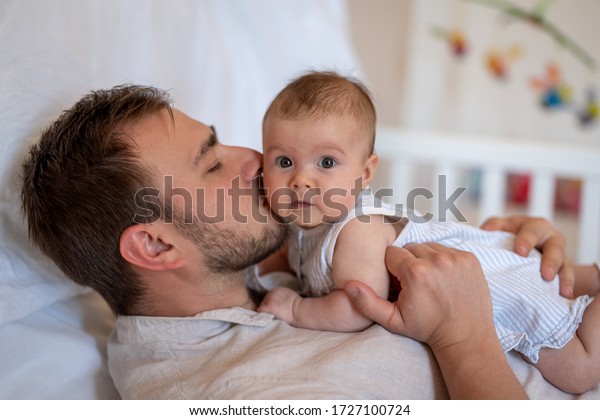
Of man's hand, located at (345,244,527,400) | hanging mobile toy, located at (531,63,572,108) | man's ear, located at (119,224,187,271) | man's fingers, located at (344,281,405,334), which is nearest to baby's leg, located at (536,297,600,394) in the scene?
man's hand, located at (345,244,527,400)

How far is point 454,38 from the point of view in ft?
8.48

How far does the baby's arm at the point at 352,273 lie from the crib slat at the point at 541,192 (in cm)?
107

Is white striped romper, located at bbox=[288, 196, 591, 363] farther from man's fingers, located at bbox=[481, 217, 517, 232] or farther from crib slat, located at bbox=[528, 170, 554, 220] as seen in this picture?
crib slat, located at bbox=[528, 170, 554, 220]

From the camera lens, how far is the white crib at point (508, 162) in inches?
73.0

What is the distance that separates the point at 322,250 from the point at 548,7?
2012 millimetres

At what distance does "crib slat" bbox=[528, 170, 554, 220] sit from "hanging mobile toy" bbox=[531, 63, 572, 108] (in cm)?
80

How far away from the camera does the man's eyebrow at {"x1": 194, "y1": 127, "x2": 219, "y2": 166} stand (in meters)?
1.03

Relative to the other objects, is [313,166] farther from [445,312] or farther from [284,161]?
[445,312]

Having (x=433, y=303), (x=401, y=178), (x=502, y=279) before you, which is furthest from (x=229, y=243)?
(x=401, y=178)

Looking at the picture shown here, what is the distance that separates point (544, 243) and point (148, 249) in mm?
764

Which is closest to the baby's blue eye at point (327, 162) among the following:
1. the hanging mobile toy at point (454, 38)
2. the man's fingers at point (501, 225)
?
the man's fingers at point (501, 225)

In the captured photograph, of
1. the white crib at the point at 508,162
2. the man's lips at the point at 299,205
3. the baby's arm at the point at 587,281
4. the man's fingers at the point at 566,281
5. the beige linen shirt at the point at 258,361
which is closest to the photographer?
the beige linen shirt at the point at 258,361

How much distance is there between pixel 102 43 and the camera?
116cm

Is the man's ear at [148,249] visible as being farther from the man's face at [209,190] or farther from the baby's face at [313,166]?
the baby's face at [313,166]
